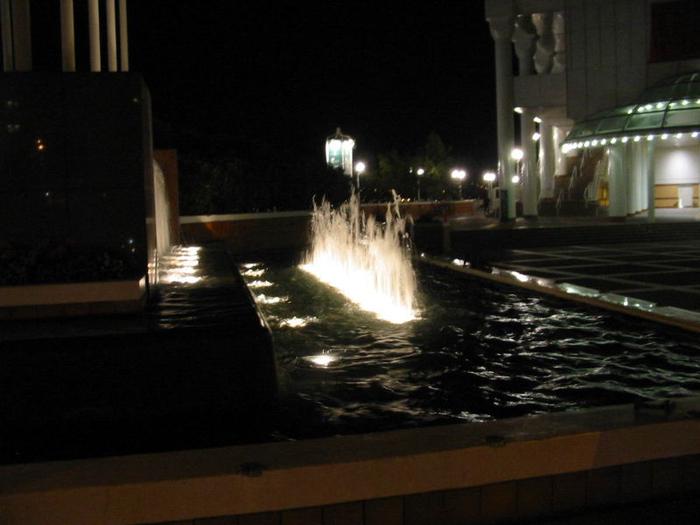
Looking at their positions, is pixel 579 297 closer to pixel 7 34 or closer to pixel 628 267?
pixel 628 267

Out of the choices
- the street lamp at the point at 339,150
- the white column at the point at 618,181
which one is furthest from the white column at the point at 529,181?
the street lamp at the point at 339,150

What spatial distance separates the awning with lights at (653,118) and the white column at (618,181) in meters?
1.96

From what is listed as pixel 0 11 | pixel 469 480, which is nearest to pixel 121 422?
pixel 469 480

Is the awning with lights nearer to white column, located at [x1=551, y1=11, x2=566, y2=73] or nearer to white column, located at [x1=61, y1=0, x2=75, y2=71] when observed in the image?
white column, located at [x1=551, y1=11, x2=566, y2=73]

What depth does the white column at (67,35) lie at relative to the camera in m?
8.38

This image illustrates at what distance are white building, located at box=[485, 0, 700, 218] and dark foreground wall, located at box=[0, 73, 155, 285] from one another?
23.0 meters

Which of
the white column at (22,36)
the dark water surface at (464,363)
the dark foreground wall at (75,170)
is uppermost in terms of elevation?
the white column at (22,36)

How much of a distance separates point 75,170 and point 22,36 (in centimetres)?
163

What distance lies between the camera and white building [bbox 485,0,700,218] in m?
28.3

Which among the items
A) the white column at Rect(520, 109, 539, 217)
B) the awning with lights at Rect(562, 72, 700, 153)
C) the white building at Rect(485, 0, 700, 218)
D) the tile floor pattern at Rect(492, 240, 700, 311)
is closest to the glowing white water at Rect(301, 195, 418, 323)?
the tile floor pattern at Rect(492, 240, 700, 311)

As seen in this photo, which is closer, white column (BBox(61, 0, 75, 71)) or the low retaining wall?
the low retaining wall

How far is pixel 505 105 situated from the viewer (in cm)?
3206

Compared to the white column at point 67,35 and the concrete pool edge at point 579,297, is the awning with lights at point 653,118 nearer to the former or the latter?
the concrete pool edge at point 579,297

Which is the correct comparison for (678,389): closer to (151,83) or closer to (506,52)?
(506,52)
